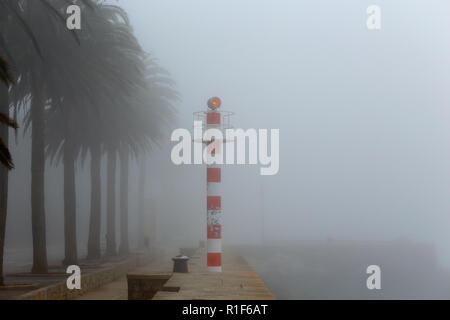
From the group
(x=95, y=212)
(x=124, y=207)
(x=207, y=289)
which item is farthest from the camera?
(x=124, y=207)

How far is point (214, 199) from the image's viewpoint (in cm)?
2427

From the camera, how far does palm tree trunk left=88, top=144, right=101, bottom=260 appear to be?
109 feet

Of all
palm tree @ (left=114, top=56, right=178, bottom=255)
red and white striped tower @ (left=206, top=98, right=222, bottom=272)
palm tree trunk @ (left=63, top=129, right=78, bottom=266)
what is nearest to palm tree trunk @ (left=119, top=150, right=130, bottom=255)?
palm tree @ (left=114, top=56, right=178, bottom=255)

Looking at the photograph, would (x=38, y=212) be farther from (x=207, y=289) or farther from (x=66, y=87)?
(x=207, y=289)

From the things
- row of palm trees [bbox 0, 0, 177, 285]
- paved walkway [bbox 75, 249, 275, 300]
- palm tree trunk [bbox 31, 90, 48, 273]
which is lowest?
paved walkway [bbox 75, 249, 275, 300]

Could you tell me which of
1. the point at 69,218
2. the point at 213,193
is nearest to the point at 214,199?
the point at 213,193

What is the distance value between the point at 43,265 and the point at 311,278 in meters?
120

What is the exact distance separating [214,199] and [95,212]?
40.9ft

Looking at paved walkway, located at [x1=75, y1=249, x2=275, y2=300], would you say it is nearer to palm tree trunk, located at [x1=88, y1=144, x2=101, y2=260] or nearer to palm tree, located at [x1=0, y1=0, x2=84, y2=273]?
palm tree, located at [x1=0, y1=0, x2=84, y2=273]

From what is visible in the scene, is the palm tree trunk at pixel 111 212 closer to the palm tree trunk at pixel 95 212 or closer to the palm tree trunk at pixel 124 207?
the palm tree trunk at pixel 124 207

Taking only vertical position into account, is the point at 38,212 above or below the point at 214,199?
below

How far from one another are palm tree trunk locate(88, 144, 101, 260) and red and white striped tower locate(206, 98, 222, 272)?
11387 millimetres
